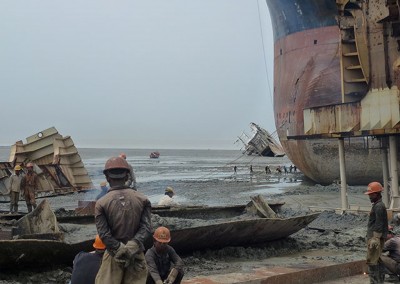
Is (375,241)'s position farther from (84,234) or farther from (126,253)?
(84,234)

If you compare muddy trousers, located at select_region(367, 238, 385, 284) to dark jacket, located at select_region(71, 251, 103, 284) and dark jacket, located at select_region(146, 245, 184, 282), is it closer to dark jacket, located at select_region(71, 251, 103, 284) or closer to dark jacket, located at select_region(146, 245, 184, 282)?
dark jacket, located at select_region(146, 245, 184, 282)

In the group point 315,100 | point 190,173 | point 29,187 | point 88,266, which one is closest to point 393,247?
point 88,266

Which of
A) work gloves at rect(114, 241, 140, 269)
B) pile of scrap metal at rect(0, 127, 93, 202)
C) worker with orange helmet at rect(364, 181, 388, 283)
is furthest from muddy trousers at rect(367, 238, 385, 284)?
pile of scrap metal at rect(0, 127, 93, 202)

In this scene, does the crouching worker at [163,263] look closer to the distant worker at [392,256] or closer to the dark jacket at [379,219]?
the dark jacket at [379,219]

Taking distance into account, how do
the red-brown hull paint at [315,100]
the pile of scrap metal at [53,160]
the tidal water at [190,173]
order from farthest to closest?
the tidal water at [190,173] < the red-brown hull paint at [315,100] < the pile of scrap metal at [53,160]

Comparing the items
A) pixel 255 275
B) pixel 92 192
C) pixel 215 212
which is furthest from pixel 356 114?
pixel 92 192

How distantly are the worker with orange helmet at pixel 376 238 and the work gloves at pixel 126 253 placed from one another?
391 centimetres

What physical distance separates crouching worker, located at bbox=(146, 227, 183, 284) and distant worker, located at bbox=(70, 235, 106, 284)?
0.71 metres

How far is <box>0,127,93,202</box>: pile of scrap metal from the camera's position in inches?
878

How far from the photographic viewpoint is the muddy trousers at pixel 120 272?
15.4 ft

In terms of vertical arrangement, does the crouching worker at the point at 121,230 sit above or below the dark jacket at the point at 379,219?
above

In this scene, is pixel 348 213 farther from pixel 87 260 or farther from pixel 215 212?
pixel 87 260

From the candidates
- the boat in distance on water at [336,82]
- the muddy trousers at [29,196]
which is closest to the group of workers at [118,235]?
the boat in distance on water at [336,82]

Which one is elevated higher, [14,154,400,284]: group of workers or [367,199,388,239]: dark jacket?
[14,154,400,284]: group of workers
